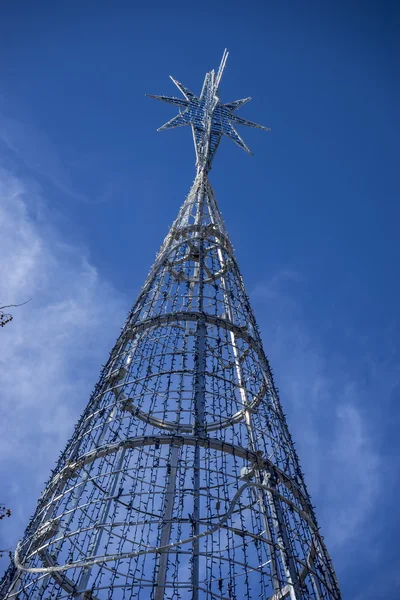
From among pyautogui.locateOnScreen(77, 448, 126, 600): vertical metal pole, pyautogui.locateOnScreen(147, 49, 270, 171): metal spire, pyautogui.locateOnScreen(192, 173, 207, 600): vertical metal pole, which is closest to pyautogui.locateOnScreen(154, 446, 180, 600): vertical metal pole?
pyautogui.locateOnScreen(192, 173, 207, 600): vertical metal pole

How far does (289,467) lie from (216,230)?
13.4 meters

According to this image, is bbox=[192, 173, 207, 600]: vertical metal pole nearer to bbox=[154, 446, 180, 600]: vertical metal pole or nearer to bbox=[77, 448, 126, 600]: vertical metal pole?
bbox=[154, 446, 180, 600]: vertical metal pole

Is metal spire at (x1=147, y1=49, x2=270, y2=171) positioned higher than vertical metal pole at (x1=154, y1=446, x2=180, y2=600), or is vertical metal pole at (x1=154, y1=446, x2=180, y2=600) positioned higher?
Result: metal spire at (x1=147, y1=49, x2=270, y2=171)

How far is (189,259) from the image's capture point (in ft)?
83.8

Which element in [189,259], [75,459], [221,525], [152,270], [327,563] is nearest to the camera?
[221,525]

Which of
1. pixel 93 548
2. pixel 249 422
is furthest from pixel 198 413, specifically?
pixel 93 548

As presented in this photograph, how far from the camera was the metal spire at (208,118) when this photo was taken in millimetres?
34250

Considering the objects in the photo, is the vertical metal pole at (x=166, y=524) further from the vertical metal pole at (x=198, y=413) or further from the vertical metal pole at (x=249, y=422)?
the vertical metal pole at (x=249, y=422)

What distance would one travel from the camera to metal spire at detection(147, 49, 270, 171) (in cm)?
3425

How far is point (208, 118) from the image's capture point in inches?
1427

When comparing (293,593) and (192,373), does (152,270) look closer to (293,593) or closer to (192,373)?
(192,373)

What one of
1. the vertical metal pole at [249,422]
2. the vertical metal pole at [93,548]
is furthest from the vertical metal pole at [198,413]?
the vertical metal pole at [93,548]

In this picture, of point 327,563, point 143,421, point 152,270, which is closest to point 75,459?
point 143,421

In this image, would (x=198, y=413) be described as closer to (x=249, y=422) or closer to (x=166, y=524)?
(x=166, y=524)
